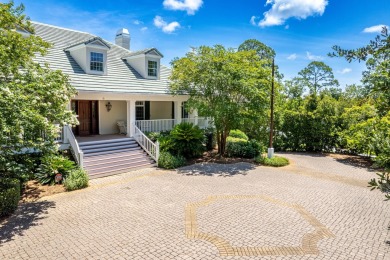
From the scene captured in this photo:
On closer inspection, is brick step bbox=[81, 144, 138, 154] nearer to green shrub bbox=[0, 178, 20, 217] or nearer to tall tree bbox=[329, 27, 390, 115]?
green shrub bbox=[0, 178, 20, 217]

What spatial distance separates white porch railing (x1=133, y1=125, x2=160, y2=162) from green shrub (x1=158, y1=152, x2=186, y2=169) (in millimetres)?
422

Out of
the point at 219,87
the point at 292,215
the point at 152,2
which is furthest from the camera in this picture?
the point at 219,87

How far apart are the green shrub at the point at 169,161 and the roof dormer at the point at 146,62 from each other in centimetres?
732

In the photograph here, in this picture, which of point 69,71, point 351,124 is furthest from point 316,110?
point 69,71

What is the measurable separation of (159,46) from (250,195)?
1477 cm

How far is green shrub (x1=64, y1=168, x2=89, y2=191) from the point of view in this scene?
11.4m

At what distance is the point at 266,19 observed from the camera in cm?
1659

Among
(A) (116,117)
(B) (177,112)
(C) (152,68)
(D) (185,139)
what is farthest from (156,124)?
(C) (152,68)

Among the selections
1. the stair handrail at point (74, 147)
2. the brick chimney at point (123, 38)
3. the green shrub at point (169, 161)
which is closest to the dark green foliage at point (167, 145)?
the green shrub at point (169, 161)

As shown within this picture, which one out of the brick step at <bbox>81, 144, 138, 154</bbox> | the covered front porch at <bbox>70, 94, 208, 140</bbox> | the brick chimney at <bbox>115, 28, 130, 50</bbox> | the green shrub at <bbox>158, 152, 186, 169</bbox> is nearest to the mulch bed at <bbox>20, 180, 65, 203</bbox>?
the brick step at <bbox>81, 144, 138, 154</bbox>

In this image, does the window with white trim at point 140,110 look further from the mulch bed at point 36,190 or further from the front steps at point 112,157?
the mulch bed at point 36,190

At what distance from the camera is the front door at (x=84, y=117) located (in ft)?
60.3

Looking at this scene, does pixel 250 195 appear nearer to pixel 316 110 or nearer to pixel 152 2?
pixel 152 2

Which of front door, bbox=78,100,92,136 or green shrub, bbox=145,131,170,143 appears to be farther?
front door, bbox=78,100,92,136
